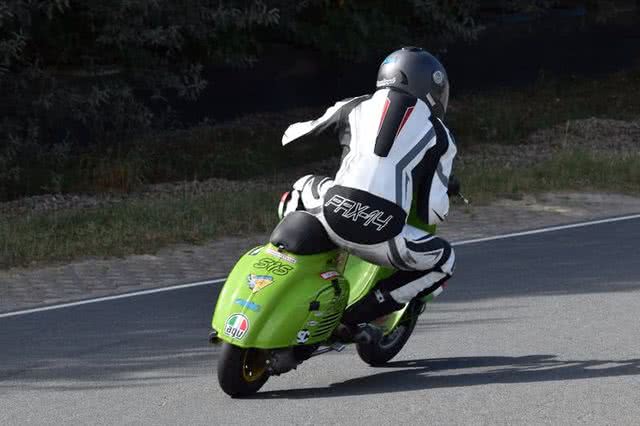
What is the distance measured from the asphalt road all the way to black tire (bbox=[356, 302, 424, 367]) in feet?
0.23

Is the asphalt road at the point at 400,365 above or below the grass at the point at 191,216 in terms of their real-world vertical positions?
above

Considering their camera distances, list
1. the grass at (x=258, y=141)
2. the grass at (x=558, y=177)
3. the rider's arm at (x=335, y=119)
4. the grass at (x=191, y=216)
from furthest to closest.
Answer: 1. the grass at (x=258, y=141)
2. the grass at (x=558, y=177)
3. the grass at (x=191, y=216)
4. the rider's arm at (x=335, y=119)

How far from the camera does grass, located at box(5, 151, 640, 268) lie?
38.5ft

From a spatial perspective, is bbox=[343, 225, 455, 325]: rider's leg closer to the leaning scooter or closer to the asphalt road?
the leaning scooter

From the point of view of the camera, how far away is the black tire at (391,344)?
7770 millimetres

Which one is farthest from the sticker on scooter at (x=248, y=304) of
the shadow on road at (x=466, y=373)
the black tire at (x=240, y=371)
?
the shadow on road at (x=466, y=373)

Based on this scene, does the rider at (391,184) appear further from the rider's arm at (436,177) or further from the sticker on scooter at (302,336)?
the sticker on scooter at (302,336)

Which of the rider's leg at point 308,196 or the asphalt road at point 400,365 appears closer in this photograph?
the asphalt road at point 400,365

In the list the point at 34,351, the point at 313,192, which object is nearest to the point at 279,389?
the point at 313,192

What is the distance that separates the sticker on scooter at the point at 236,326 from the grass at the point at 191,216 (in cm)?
475

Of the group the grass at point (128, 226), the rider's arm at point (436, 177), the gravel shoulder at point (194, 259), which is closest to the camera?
the rider's arm at point (436, 177)

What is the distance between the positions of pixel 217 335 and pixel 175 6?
964cm

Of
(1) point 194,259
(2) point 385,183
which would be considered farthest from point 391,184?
A: (1) point 194,259

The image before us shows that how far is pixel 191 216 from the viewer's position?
13.0 m
